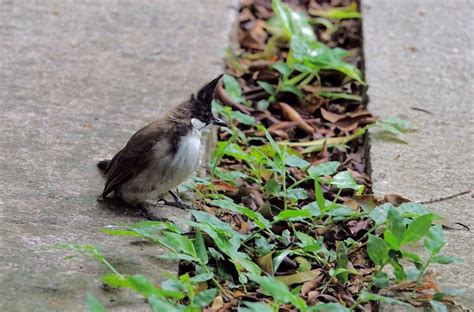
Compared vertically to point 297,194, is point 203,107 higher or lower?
higher

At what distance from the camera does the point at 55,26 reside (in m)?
6.34

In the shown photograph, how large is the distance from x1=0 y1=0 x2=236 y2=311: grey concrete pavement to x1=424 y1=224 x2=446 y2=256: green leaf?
3.25 feet

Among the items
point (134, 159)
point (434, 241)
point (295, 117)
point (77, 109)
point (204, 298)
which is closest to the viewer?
point (204, 298)

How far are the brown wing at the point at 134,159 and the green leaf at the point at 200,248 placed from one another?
0.70m

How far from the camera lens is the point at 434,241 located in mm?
3623

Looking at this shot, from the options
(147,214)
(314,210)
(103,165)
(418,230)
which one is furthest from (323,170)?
(103,165)

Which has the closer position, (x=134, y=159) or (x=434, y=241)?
(x=434, y=241)

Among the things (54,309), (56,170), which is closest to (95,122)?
(56,170)

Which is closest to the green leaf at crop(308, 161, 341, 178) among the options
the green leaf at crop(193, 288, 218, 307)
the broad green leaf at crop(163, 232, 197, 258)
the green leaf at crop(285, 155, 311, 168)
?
the green leaf at crop(285, 155, 311, 168)

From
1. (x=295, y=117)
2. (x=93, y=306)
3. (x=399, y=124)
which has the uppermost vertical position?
(x=93, y=306)

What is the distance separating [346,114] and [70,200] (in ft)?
6.48

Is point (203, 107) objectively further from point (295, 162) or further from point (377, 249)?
point (377, 249)

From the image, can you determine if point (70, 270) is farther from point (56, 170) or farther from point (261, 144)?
point (261, 144)

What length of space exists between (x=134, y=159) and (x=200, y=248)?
79 centimetres
